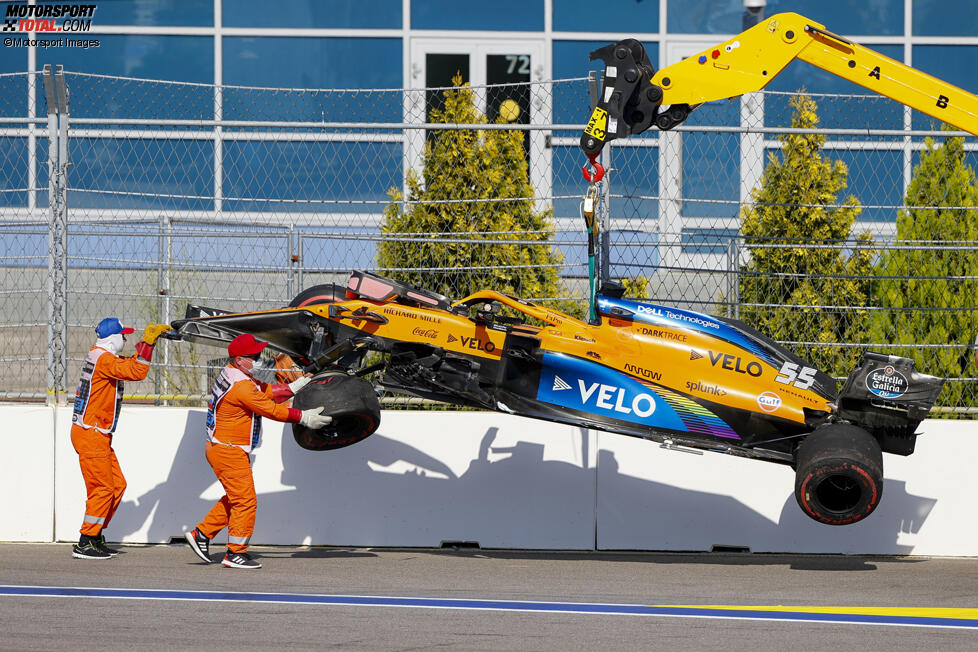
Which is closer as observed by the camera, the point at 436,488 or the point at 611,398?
the point at 611,398

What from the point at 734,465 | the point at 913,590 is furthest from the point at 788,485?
the point at 913,590

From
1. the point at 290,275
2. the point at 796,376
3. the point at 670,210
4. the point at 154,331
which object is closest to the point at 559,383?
the point at 796,376

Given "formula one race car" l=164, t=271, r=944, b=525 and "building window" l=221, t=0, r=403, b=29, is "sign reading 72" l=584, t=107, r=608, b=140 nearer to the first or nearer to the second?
"formula one race car" l=164, t=271, r=944, b=525

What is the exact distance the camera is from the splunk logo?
8.18 metres

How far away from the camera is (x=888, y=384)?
7996 millimetres

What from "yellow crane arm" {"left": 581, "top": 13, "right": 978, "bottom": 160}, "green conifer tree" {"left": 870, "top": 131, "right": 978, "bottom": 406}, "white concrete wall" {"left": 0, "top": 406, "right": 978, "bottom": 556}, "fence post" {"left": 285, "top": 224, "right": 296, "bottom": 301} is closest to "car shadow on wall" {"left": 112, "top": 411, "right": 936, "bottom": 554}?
"white concrete wall" {"left": 0, "top": 406, "right": 978, "bottom": 556}

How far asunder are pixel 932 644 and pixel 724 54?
13.8ft

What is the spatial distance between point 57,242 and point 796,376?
18.5 feet

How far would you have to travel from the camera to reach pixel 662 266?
971 cm

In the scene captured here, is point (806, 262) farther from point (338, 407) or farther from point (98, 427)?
point (98, 427)

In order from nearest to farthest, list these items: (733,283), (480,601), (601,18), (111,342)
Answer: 1. (480,601)
2. (111,342)
3. (733,283)
4. (601,18)

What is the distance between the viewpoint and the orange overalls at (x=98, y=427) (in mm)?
8828

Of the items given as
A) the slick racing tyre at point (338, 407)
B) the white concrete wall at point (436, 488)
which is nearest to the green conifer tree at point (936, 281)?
the white concrete wall at point (436, 488)

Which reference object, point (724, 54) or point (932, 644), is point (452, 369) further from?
point (932, 644)
